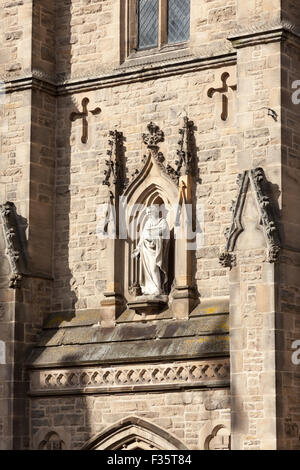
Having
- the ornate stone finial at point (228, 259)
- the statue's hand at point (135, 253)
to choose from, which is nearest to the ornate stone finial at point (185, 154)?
the statue's hand at point (135, 253)

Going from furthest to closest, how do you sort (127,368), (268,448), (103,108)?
(103,108)
(127,368)
(268,448)

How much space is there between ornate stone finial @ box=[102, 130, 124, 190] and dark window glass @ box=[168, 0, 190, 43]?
1.85 meters

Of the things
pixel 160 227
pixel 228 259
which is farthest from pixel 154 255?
pixel 228 259

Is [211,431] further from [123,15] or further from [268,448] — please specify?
[123,15]

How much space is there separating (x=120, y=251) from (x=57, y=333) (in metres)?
1.71

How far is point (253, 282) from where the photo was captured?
22969 mm

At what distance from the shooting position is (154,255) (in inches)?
987

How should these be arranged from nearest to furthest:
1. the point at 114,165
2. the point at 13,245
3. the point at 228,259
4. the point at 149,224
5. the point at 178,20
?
the point at 228,259 → the point at 149,224 → the point at 114,165 → the point at 13,245 → the point at 178,20

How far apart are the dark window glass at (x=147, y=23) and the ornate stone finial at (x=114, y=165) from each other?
165 cm

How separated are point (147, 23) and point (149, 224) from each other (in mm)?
3536

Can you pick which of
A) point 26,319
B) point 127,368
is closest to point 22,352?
point 26,319

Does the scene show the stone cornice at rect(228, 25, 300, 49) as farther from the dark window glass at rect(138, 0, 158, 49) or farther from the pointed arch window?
the dark window glass at rect(138, 0, 158, 49)

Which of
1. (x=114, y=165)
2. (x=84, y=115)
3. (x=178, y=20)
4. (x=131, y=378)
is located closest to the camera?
(x=131, y=378)

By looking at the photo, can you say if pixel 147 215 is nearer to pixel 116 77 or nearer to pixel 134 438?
pixel 116 77
